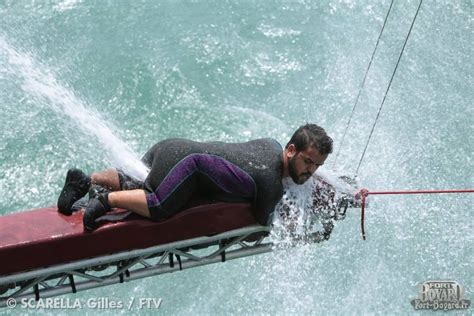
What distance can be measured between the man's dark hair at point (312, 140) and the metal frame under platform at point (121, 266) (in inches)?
24.9

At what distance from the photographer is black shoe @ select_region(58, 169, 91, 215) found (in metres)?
3.89

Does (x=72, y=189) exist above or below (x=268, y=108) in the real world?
below

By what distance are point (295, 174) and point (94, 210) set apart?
1.23 m

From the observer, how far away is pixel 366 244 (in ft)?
18.8

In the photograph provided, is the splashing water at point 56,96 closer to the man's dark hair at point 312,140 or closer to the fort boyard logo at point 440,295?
the man's dark hair at point 312,140

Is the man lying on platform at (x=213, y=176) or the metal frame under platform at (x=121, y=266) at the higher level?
the man lying on platform at (x=213, y=176)

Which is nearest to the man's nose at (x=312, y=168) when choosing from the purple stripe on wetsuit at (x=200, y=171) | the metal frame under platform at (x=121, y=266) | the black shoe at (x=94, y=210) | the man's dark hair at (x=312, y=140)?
the man's dark hair at (x=312, y=140)

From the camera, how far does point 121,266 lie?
4031mm

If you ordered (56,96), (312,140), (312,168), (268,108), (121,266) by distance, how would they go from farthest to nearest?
(268,108), (56,96), (121,266), (312,168), (312,140)

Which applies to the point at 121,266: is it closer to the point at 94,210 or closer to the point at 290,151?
the point at 94,210

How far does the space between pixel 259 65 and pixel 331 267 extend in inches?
107

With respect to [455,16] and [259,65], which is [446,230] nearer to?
[259,65]

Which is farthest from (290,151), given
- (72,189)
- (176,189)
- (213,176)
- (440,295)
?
(440,295)

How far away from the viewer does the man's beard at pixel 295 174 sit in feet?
12.6
